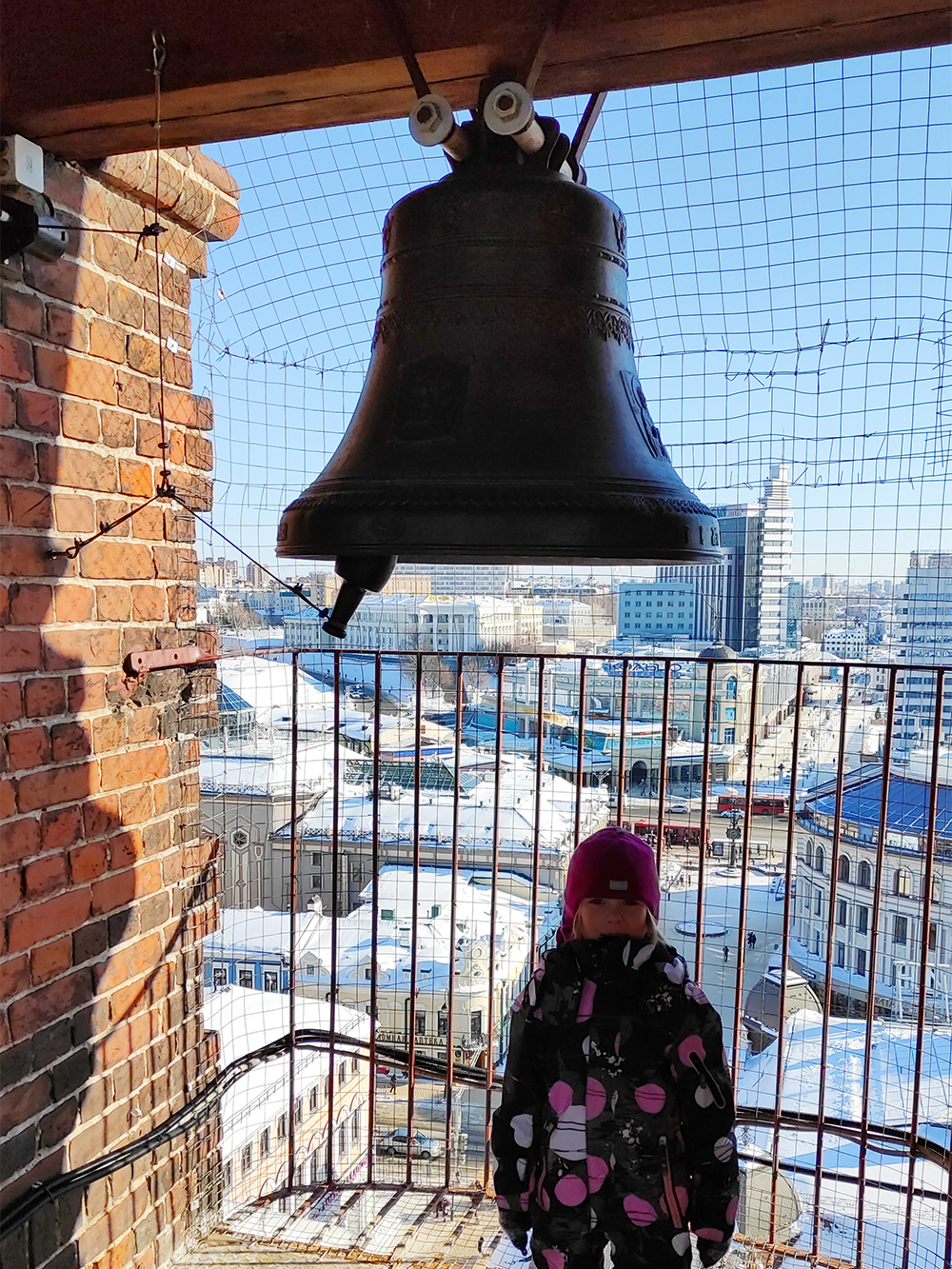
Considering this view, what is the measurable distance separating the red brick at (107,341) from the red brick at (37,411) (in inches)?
6.8

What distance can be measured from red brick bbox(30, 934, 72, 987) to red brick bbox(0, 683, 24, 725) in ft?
1.47

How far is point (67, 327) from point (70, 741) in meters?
0.81

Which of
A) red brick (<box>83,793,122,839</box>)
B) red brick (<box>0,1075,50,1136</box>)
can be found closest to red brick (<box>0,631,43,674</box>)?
red brick (<box>83,793,122,839</box>)

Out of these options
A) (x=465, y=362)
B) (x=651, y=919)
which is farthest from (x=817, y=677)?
(x=465, y=362)

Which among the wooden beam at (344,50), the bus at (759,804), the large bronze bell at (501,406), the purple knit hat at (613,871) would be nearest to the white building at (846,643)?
the bus at (759,804)

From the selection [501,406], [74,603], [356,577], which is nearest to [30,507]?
[74,603]

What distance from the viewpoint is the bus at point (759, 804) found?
2350 mm

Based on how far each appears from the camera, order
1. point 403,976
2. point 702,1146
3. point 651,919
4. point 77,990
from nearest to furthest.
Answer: point 702,1146
point 651,919
point 77,990
point 403,976

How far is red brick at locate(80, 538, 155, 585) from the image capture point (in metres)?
1.71

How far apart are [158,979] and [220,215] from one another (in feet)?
5.99

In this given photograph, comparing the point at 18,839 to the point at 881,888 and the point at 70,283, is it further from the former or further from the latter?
the point at 881,888

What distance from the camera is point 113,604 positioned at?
1.78 meters

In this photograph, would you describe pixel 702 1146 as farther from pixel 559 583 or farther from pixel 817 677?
pixel 559 583

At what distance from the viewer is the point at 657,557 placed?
43.2 inches
